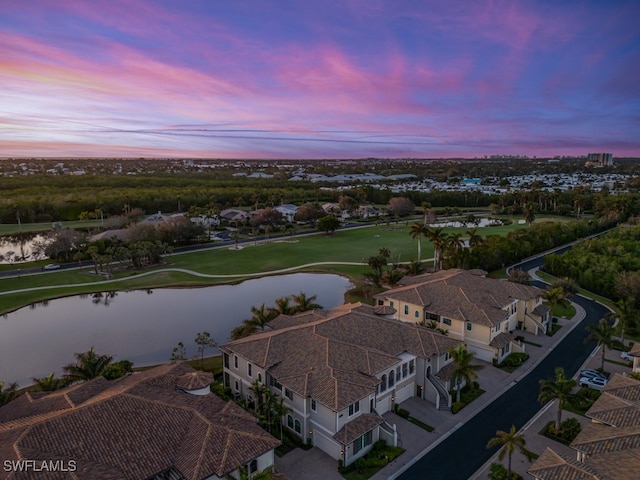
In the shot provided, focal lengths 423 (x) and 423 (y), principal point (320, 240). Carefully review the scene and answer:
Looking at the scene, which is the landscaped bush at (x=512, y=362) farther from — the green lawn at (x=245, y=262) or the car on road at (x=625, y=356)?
the green lawn at (x=245, y=262)

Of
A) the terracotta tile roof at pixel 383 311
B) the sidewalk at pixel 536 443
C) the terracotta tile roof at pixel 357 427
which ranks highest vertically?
the terracotta tile roof at pixel 383 311

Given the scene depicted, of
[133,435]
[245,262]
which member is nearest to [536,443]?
[133,435]

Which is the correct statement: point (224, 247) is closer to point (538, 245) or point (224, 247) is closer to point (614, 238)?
point (538, 245)

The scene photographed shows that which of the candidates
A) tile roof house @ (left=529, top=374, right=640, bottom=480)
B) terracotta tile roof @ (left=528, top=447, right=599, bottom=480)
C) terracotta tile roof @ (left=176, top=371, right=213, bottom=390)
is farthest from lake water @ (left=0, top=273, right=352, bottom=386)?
tile roof house @ (left=529, top=374, right=640, bottom=480)

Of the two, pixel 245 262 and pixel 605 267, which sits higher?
pixel 605 267

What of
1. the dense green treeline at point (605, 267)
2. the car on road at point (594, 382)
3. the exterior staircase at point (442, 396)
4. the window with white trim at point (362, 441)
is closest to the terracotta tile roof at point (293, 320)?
the exterior staircase at point (442, 396)

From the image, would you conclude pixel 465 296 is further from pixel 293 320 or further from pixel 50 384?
pixel 50 384
